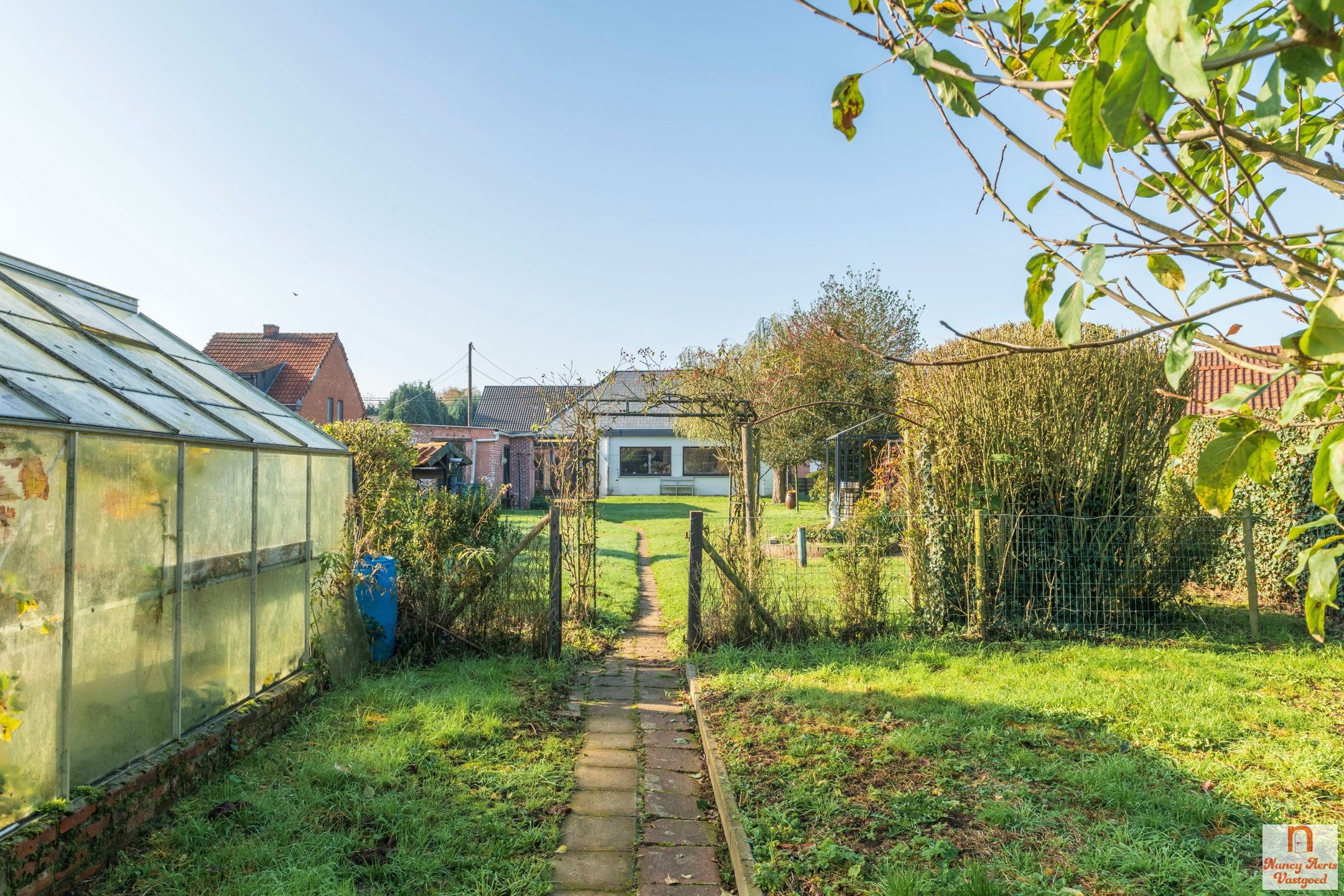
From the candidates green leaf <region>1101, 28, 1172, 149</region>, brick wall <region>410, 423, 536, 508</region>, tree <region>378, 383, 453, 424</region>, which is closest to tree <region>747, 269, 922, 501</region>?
brick wall <region>410, 423, 536, 508</region>

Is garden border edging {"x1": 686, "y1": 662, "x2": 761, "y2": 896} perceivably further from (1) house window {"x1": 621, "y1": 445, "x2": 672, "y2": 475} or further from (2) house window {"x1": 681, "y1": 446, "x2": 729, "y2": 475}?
(1) house window {"x1": 621, "y1": 445, "x2": 672, "y2": 475}

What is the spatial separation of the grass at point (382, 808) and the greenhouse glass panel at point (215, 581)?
19.2 inches

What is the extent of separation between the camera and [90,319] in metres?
5.29

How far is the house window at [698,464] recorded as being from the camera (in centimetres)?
3108

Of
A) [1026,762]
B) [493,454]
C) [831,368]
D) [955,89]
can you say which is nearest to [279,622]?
[1026,762]

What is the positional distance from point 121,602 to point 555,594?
3697mm

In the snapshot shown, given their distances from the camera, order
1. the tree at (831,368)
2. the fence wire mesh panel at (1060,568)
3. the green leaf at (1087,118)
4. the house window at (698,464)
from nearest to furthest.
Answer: the green leaf at (1087,118) < the fence wire mesh panel at (1060,568) < the tree at (831,368) < the house window at (698,464)

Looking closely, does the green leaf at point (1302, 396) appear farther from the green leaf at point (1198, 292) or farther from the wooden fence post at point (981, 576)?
the wooden fence post at point (981, 576)

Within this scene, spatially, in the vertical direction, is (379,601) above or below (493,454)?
below

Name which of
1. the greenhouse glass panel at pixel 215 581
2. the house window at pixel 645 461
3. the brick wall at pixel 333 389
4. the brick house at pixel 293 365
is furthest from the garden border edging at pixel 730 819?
the house window at pixel 645 461

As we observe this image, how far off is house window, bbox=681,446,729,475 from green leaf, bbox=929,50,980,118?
29659 mm

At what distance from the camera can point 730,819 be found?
12.7 ft

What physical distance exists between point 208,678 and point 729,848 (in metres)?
3.26

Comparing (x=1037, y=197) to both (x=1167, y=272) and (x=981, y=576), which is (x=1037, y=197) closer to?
(x=1167, y=272)
